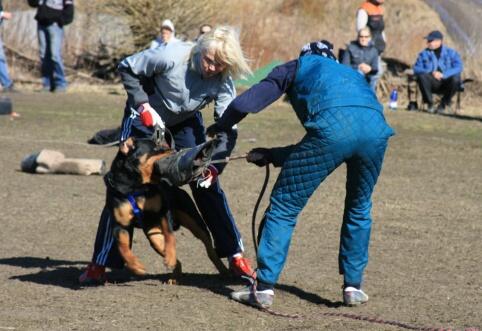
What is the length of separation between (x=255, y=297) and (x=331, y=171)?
882 mm

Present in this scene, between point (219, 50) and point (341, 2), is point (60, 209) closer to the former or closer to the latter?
point (219, 50)

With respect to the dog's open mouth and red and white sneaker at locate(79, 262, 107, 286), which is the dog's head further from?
red and white sneaker at locate(79, 262, 107, 286)

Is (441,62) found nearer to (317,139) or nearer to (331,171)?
(331,171)

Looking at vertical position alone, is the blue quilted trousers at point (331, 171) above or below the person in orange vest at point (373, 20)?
below

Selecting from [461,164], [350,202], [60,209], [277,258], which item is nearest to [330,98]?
[350,202]

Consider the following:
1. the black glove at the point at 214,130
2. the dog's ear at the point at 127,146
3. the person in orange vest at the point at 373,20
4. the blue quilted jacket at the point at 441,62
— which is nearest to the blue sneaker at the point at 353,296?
the black glove at the point at 214,130

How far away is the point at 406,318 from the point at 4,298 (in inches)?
95.5

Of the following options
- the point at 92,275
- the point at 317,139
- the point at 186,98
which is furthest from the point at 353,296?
the point at 92,275

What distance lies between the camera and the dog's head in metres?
4.91

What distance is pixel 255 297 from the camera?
480 centimetres

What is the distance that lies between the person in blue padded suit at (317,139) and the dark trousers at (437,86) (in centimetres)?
1149

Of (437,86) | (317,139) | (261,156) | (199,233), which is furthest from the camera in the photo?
(437,86)

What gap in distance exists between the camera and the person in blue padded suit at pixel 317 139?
4.46m

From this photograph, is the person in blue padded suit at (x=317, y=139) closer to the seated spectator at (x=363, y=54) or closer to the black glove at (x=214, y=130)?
the black glove at (x=214, y=130)
